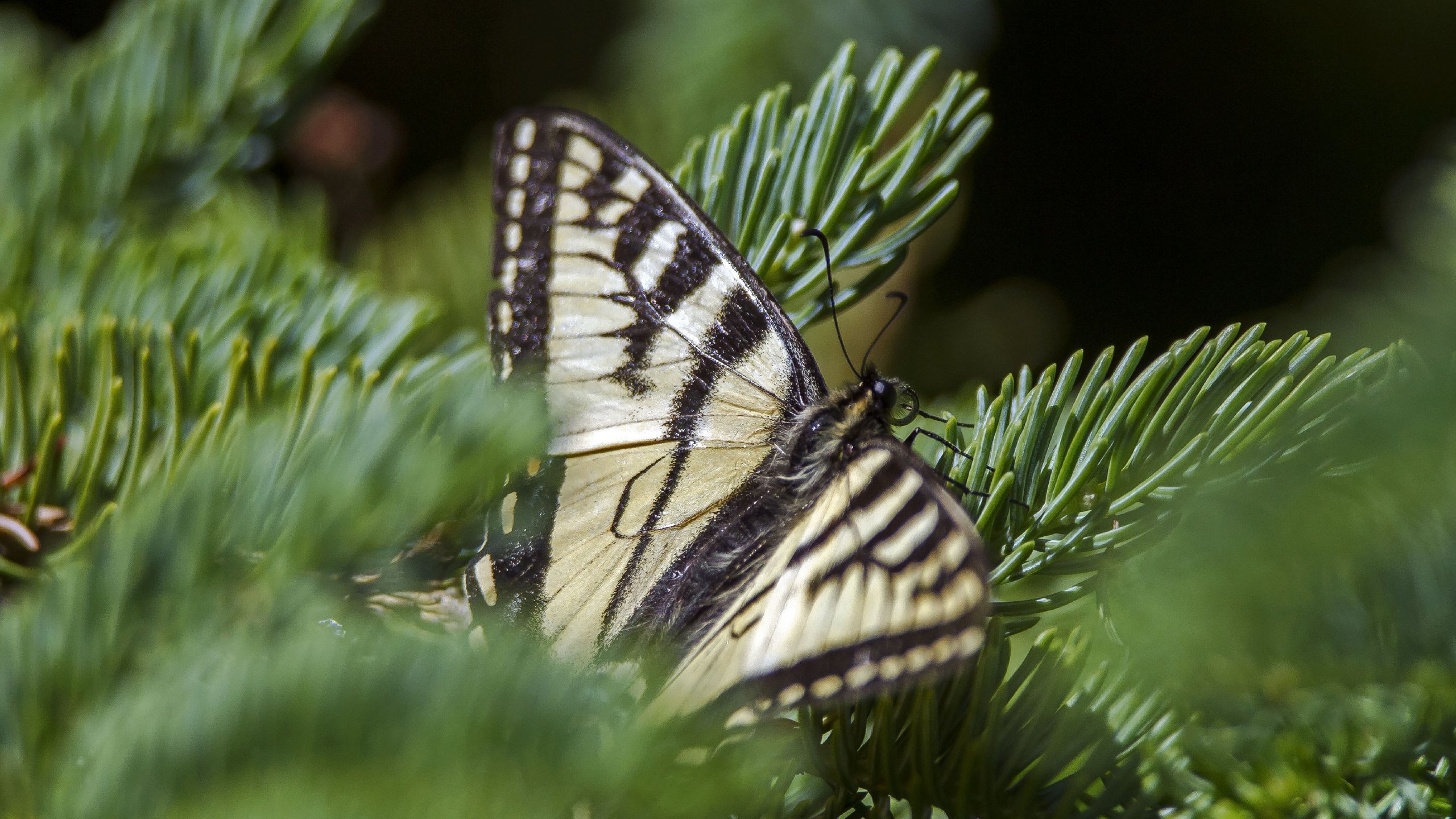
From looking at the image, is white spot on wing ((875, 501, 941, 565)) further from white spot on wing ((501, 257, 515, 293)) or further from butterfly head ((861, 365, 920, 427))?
white spot on wing ((501, 257, 515, 293))

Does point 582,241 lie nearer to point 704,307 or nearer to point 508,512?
point 704,307

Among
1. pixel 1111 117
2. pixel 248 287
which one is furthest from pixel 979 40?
pixel 248 287

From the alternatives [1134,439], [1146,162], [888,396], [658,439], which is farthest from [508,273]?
[1146,162]

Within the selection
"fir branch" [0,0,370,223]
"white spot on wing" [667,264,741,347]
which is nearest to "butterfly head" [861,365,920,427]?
"white spot on wing" [667,264,741,347]

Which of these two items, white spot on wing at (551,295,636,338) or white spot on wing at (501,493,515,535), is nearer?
white spot on wing at (501,493,515,535)

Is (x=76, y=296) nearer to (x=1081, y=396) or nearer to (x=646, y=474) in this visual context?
(x=646, y=474)
